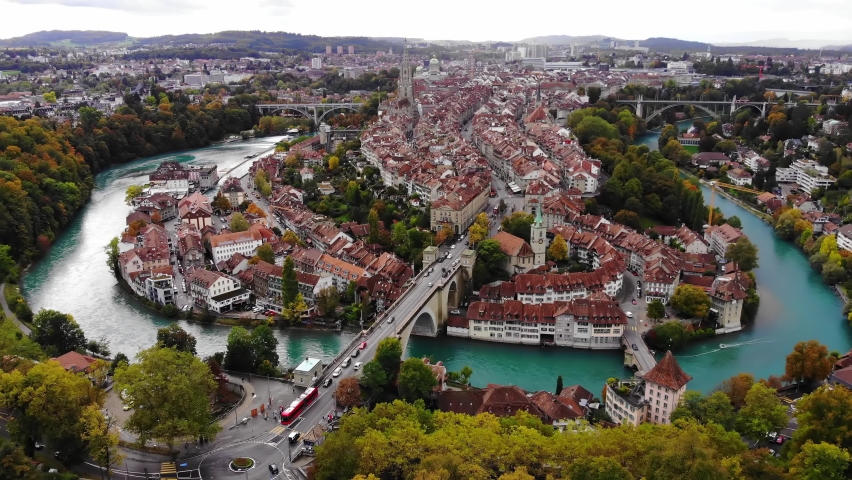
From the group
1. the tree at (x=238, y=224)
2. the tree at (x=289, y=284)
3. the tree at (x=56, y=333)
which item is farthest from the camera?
the tree at (x=238, y=224)

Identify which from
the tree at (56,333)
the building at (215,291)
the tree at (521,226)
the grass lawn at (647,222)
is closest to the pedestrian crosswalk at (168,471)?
the tree at (56,333)

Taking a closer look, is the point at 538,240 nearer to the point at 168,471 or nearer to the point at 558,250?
the point at 558,250

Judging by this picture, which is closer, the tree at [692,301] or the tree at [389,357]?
the tree at [389,357]

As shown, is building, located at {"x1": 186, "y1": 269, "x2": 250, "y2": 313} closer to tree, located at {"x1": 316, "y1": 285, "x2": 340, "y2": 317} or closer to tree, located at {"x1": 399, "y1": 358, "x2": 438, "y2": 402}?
tree, located at {"x1": 316, "y1": 285, "x2": 340, "y2": 317}

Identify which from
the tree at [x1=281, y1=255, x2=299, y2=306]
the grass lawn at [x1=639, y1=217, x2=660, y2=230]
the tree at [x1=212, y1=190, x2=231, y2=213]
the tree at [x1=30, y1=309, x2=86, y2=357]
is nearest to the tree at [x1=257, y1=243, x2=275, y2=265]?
the tree at [x1=281, y1=255, x2=299, y2=306]

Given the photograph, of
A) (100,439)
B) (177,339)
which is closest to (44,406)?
(100,439)

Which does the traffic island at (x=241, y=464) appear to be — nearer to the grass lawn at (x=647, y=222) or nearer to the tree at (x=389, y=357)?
the tree at (x=389, y=357)
